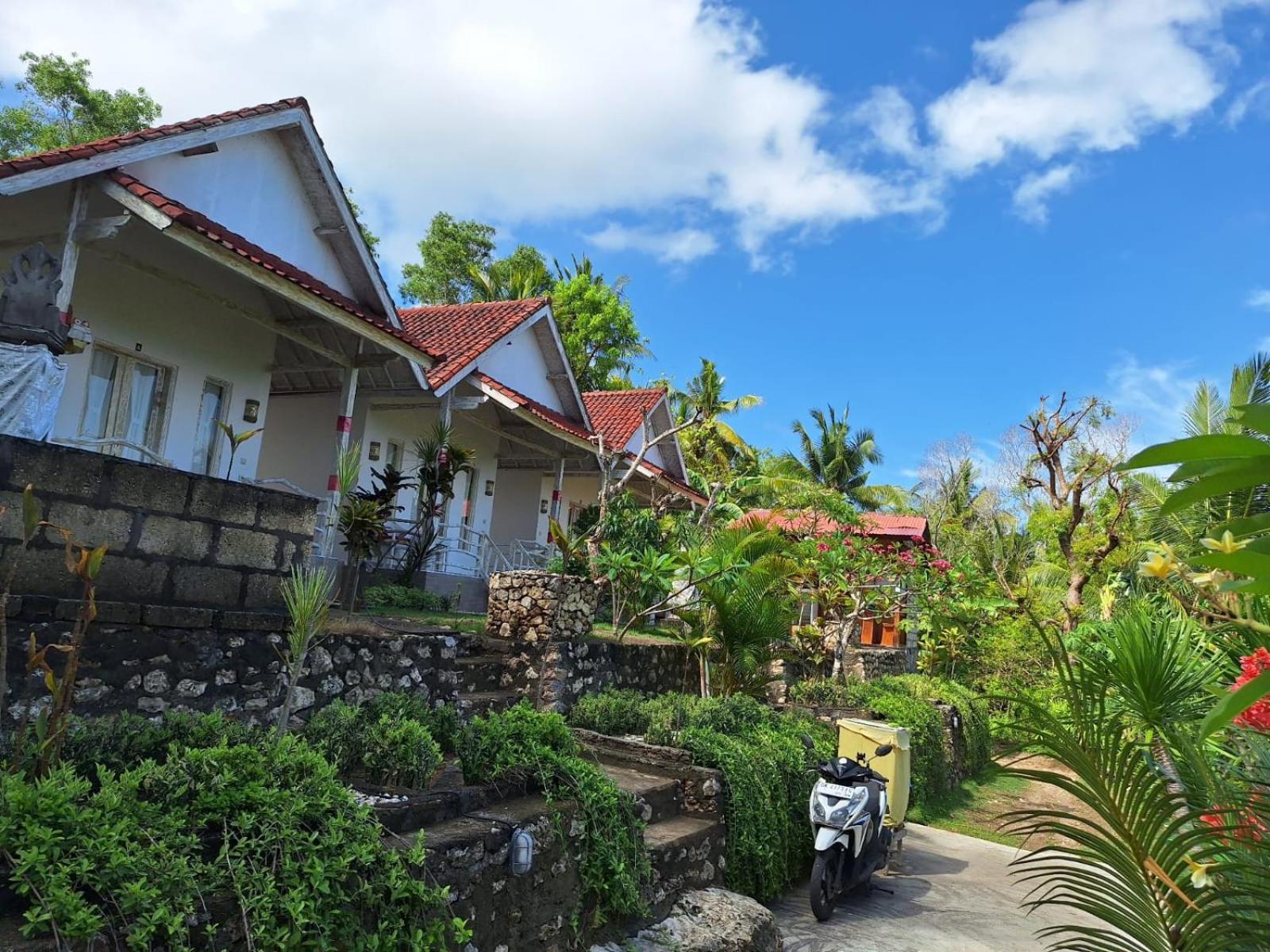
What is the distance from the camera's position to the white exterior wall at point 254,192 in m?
9.38

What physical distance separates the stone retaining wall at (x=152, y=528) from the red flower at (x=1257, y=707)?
15.3 feet

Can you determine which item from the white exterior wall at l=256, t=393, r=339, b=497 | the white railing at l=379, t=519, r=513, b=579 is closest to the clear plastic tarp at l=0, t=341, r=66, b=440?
the white railing at l=379, t=519, r=513, b=579

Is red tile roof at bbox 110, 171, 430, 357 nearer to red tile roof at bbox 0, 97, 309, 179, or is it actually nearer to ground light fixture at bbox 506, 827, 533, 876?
red tile roof at bbox 0, 97, 309, 179

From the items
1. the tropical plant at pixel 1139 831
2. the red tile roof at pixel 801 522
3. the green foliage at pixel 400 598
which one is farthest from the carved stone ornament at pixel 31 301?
the red tile roof at pixel 801 522

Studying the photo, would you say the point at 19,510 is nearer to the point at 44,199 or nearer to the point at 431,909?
the point at 431,909

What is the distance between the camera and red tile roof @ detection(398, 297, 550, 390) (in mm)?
13047

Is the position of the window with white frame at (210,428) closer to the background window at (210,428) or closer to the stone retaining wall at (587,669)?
the background window at (210,428)

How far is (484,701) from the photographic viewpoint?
25.0 feet

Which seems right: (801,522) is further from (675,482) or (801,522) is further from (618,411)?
(618,411)

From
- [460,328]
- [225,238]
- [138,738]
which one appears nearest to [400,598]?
[225,238]

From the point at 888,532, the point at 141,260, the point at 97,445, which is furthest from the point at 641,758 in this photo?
the point at 888,532

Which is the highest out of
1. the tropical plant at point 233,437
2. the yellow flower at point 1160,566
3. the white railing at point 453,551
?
the tropical plant at point 233,437

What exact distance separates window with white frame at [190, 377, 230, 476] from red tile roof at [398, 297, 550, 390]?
8.84 feet

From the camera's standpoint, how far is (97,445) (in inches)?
328
